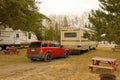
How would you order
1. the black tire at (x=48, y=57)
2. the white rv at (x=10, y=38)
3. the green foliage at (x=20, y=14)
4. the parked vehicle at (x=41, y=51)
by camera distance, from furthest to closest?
1. the white rv at (x=10, y=38)
2. the green foliage at (x=20, y=14)
3. the black tire at (x=48, y=57)
4. the parked vehicle at (x=41, y=51)

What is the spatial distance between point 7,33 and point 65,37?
43.6ft

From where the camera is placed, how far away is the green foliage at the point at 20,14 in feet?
81.8

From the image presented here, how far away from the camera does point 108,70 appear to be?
1499 centimetres

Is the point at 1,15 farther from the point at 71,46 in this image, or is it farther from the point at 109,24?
the point at 109,24

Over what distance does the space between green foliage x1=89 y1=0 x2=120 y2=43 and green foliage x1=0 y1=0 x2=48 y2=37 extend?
25.7 feet

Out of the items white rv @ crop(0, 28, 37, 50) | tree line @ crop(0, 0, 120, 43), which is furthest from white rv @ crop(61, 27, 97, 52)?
white rv @ crop(0, 28, 37, 50)

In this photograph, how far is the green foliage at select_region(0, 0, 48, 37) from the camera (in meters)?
24.9

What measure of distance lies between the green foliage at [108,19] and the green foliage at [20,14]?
25.7 feet

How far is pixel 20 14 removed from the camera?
25.2 metres

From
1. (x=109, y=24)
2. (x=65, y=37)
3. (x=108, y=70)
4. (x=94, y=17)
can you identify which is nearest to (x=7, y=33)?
(x=65, y=37)

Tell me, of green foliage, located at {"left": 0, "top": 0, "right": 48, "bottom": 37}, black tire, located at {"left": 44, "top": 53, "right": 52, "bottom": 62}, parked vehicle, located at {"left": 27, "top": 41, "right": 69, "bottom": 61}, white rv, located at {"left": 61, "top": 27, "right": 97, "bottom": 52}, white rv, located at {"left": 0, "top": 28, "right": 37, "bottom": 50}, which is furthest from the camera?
white rv, located at {"left": 0, "top": 28, "right": 37, "bottom": 50}

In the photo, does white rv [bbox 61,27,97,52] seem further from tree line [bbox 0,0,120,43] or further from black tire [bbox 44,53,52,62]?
black tire [bbox 44,53,52,62]

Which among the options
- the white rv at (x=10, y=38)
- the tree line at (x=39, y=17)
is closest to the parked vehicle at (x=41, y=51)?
the tree line at (x=39, y=17)

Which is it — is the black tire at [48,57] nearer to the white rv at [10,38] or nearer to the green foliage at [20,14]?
the green foliage at [20,14]
